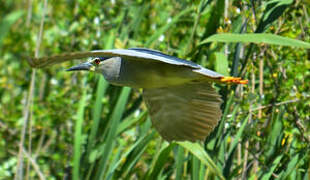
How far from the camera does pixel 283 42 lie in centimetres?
193

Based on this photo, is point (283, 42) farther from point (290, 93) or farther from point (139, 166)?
point (139, 166)

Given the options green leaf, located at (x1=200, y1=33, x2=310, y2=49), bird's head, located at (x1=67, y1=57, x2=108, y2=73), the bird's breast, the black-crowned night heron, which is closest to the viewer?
Answer: green leaf, located at (x1=200, y1=33, x2=310, y2=49)

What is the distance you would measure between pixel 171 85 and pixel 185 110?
0.57 ft

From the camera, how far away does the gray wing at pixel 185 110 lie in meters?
2.34

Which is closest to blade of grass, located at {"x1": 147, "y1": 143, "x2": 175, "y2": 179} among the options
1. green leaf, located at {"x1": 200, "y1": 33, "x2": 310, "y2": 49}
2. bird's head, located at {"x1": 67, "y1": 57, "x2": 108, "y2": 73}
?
bird's head, located at {"x1": 67, "y1": 57, "x2": 108, "y2": 73}

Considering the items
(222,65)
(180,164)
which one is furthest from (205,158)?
(222,65)

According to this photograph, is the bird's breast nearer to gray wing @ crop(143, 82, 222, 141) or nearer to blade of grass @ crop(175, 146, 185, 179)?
gray wing @ crop(143, 82, 222, 141)

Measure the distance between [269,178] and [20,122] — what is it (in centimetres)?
164

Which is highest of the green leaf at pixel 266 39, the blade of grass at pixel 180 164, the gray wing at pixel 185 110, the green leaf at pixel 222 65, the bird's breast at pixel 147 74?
the green leaf at pixel 266 39

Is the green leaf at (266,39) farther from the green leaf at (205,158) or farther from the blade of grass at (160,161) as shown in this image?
the blade of grass at (160,161)

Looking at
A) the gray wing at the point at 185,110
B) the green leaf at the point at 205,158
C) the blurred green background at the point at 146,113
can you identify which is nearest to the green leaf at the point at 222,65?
the blurred green background at the point at 146,113

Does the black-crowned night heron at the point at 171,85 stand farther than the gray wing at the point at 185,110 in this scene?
No

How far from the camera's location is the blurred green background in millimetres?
2324

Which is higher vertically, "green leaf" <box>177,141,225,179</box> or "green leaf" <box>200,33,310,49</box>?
"green leaf" <box>200,33,310,49</box>
